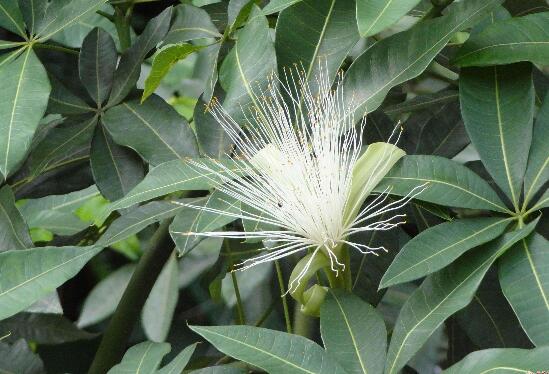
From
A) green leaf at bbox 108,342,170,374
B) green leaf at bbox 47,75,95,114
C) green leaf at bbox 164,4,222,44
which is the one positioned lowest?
green leaf at bbox 108,342,170,374

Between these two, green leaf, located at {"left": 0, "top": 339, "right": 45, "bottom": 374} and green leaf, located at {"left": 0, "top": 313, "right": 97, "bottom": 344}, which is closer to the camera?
green leaf, located at {"left": 0, "top": 339, "right": 45, "bottom": 374}

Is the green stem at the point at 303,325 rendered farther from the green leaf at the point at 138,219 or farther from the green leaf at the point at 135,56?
the green leaf at the point at 135,56

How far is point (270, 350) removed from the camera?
2.31 feet

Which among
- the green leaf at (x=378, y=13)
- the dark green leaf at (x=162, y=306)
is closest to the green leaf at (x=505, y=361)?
the green leaf at (x=378, y=13)

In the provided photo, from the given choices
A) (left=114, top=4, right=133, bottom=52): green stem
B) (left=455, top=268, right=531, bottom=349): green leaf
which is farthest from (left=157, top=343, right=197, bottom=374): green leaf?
(left=114, top=4, right=133, bottom=52): green stem

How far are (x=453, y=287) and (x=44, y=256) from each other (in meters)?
0.34

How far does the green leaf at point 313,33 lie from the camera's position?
34.0 inches

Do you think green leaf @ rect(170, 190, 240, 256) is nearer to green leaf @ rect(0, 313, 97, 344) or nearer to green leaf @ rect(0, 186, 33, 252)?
green leaf @ rect(0, 186, 33, 252)

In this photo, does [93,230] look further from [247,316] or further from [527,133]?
[527,133]

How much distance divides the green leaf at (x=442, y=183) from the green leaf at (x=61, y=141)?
37 centimetres

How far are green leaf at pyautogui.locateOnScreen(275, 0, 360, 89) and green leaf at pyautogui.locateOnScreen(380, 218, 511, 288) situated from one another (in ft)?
0.70

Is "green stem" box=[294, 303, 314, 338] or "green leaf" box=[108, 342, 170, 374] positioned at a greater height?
"green leaf" box=[108, 342, 170, 374]

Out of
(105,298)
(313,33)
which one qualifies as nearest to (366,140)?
(313,33)

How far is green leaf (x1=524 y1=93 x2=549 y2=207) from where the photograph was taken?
0.76 meters
